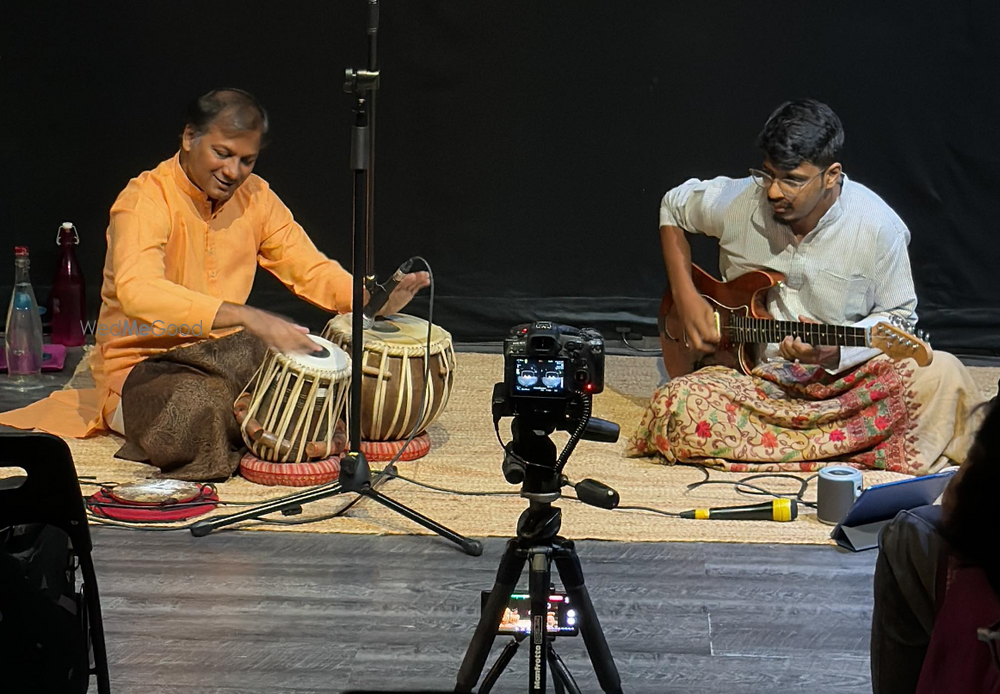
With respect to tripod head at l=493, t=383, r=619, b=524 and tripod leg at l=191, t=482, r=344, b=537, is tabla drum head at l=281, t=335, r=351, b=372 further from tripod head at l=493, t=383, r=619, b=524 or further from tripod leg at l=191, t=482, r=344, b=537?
tripod head at l=493, t=383, r=619, b=524

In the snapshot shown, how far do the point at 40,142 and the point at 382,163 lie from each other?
1.49m

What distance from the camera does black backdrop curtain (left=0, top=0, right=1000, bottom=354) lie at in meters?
5.72

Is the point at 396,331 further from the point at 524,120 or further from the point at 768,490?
the point at 524,120

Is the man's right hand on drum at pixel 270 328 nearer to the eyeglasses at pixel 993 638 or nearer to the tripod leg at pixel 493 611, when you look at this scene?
the tripod leg at pixel 493 611

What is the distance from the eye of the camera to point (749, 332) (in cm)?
431

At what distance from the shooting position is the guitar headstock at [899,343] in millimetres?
4027

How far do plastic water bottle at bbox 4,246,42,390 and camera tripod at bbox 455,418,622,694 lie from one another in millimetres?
3241

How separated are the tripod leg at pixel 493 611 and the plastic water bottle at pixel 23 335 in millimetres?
3171

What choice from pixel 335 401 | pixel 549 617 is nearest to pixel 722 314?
pixel 335 401

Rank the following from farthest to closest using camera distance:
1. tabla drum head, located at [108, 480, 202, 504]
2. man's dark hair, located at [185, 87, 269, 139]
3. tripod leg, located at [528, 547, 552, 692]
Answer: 1. man's dark hair, located at [185, 87, 269, 139]
2. tabla drum head, located at [108, 480, 202, 504]
3. tripod leg, located at [528, 547, 552, 692]

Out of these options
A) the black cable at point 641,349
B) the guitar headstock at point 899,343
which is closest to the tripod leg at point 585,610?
the guitar headstock at point 899,343

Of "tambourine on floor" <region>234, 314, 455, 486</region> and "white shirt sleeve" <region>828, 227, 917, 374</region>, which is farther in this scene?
"white shirt sleeve" <region>828, 227, 917, 374</region>

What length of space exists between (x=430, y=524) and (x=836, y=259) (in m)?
1.67

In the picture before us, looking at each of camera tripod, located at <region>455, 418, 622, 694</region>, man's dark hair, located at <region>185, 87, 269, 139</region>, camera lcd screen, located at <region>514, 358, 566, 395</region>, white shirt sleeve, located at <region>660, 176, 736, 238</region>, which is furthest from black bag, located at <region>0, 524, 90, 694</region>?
white shirt sleeve, located at <region>660, 176, 736, 238</region>
